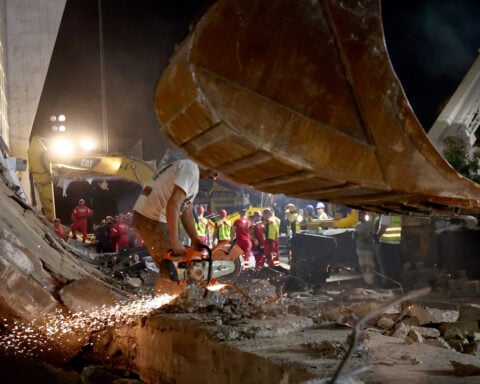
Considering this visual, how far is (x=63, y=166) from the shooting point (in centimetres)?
1305

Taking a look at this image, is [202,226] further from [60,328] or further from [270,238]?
[60,328]

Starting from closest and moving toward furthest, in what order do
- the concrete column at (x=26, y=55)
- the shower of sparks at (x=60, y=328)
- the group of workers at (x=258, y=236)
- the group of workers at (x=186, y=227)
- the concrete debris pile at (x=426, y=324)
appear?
the concrete debris pile at (x=426, y=324) < the shower of sparks at (x=60, y=328) < the group of workers at (x=186, y=227) < the group of workers at (x=258, y=236) < the concrete column at (x=26, y=55)

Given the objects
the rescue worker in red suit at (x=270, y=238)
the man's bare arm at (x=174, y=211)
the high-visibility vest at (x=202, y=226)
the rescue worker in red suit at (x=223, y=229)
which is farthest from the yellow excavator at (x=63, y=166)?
the man's bare arm at (x=174, y=211)

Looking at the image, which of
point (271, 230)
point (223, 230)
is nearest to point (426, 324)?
point (271, 230)

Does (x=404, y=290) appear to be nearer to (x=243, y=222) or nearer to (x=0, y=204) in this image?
(x=243, y=222)

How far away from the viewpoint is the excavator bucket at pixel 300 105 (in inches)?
80.2

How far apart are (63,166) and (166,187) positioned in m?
9.49

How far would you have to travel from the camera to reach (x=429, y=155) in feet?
8.05

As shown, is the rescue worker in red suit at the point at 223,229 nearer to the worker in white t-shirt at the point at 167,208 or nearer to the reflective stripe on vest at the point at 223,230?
the reflective stripe on vest at the point at 223,230

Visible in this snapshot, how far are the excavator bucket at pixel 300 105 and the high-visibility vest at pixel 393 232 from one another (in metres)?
7.81

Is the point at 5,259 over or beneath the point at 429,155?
beneath

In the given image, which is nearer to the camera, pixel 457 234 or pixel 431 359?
pixel 431 359

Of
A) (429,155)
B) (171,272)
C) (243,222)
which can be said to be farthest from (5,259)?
(243,222)

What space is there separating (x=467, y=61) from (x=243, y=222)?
13.4m
